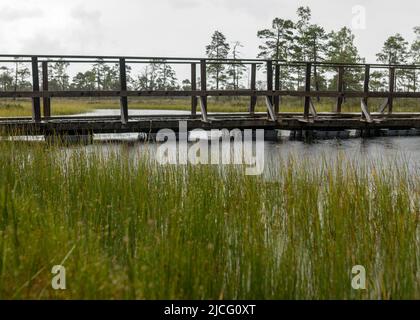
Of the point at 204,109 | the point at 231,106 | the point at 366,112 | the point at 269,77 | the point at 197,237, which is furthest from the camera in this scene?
the point at 231,106

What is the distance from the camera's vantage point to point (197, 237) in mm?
3822

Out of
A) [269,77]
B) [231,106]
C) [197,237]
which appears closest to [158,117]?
[269,77]

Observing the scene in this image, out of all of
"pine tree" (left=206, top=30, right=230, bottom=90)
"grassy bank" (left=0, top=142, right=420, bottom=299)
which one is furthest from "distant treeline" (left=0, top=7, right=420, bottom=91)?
"grassy bank" (left=0, top=142, right=420, bottom=299)

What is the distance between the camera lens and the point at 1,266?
305 cm

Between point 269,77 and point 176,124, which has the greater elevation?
point 269,77

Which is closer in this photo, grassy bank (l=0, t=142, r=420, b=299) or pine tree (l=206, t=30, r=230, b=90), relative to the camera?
grassy bank (l=0, t=142, r=420, b=299)

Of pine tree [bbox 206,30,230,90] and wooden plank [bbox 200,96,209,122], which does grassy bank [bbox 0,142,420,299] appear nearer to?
wooden plank [bbox 200,96,209,122]

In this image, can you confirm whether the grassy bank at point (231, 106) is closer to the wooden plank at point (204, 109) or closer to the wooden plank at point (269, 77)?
the wooden plank at point (204, 109)

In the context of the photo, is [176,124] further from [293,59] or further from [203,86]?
[293,59]

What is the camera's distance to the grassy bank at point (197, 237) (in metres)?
3.00

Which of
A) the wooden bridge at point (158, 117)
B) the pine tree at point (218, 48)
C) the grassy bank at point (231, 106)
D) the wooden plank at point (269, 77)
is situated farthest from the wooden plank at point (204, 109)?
the pine tree at point (218, 48)

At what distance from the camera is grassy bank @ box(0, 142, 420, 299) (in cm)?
300
